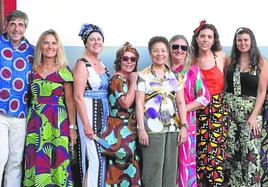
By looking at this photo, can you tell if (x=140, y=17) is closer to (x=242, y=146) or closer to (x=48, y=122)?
(x=48, y=122)

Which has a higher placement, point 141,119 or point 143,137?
point 141,119

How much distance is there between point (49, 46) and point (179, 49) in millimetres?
1130

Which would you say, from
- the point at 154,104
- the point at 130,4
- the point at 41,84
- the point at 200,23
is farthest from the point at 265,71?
the point at 41,84

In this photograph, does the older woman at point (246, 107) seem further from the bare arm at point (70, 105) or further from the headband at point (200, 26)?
the bare arm at point (70, 105)

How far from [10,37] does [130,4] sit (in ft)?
3.94

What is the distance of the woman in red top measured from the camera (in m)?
4.39

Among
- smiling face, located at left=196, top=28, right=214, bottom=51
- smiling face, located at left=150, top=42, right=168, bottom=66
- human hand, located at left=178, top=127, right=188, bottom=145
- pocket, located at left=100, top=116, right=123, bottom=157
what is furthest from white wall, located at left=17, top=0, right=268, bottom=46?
human hand, located at left=178, top=127, right=188, bottom=145

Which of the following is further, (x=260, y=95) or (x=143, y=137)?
(x=260, y=95)

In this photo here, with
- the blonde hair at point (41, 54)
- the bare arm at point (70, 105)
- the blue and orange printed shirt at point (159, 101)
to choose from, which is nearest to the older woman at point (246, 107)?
the blue and orange printed shirt at point (159, 101)

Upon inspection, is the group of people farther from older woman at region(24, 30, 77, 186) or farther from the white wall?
the white wall

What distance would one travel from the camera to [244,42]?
176 inches

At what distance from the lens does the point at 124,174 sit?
Answer: 13.7 ft

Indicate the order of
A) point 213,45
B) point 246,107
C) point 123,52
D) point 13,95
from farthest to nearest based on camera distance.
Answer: point 213,45
point 246,107
point 123,52
point 13,95

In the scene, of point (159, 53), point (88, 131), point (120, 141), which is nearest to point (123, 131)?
point (120, 141)
